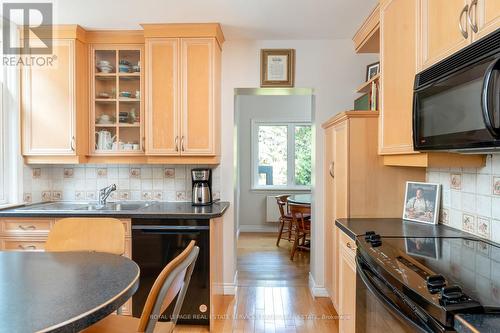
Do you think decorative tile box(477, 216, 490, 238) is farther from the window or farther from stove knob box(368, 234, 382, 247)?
the window

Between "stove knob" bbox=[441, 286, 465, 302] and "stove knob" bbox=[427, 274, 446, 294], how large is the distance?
0.04 m

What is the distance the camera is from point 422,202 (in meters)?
1.94

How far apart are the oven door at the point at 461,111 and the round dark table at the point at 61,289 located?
4.28ft

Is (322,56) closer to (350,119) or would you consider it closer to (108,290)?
(350,119)

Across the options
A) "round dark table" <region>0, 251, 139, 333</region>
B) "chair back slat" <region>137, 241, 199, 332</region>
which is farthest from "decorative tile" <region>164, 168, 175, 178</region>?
"chair back slat" <region>137, 241, 199, 332</region>

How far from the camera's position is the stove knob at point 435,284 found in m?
0.91

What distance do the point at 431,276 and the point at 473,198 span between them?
0.88m

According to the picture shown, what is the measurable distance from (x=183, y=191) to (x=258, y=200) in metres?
2.95

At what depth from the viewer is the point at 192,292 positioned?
7.94ft

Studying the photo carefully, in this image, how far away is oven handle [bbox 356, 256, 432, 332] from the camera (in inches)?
37.0

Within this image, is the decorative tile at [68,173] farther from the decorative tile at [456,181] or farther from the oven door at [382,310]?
the decorative tile at [456,181]

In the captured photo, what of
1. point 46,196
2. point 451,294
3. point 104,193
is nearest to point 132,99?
Result: point 104,193

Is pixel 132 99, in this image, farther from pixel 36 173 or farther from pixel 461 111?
pixel 461 111

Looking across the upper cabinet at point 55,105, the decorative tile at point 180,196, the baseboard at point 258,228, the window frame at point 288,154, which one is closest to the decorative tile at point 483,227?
the decorative tile at point 180,196
